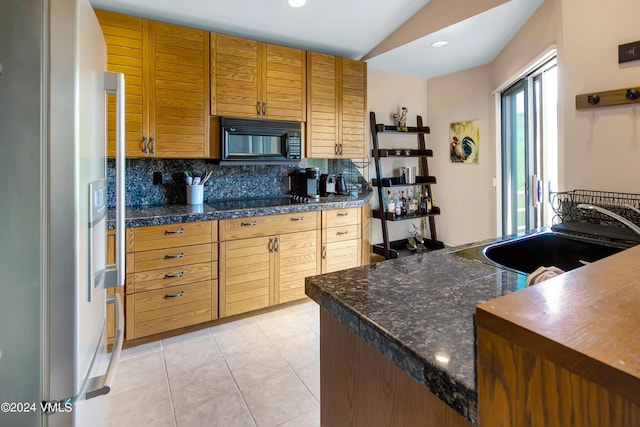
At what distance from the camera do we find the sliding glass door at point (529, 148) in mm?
2752

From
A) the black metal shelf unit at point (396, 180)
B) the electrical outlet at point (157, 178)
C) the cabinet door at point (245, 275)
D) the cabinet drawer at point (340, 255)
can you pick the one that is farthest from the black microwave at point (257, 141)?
the black metal shelf unit at point (396, 180)

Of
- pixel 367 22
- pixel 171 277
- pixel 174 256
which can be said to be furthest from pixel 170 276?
pixel 367 22

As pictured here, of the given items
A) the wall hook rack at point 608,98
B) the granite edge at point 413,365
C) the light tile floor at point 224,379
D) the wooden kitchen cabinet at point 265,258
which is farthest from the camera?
the wooden kitchen cabinet at point 265,258

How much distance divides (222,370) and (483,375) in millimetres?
2126

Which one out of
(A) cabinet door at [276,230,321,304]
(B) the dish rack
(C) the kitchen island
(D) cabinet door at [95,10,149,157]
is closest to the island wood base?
(C) the kitchen island

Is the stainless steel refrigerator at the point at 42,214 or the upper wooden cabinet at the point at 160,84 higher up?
the upper wooden cabinet at the point at 160,84

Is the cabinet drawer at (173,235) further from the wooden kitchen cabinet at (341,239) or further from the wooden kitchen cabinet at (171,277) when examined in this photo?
the wooden kitchen cabinet at (341,239)

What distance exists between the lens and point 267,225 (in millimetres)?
2863

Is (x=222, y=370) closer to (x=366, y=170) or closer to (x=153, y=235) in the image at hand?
(x=153, y=235)

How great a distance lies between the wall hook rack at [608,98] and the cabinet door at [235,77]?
2.31 m

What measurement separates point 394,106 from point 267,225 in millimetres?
2539

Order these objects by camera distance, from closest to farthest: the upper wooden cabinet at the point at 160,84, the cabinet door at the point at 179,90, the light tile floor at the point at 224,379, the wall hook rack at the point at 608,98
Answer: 1. the wall hook rack at the point at 608,98
2. the light tile floor at the point at 224,379
3. the upper wooden cabinet at the point at 160,84
4. the cabinet door at the point at 179,90

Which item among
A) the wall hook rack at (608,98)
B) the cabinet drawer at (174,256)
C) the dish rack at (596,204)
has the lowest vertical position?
the cabinet drawer at (174,256)

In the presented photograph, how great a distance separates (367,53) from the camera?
3.78m
